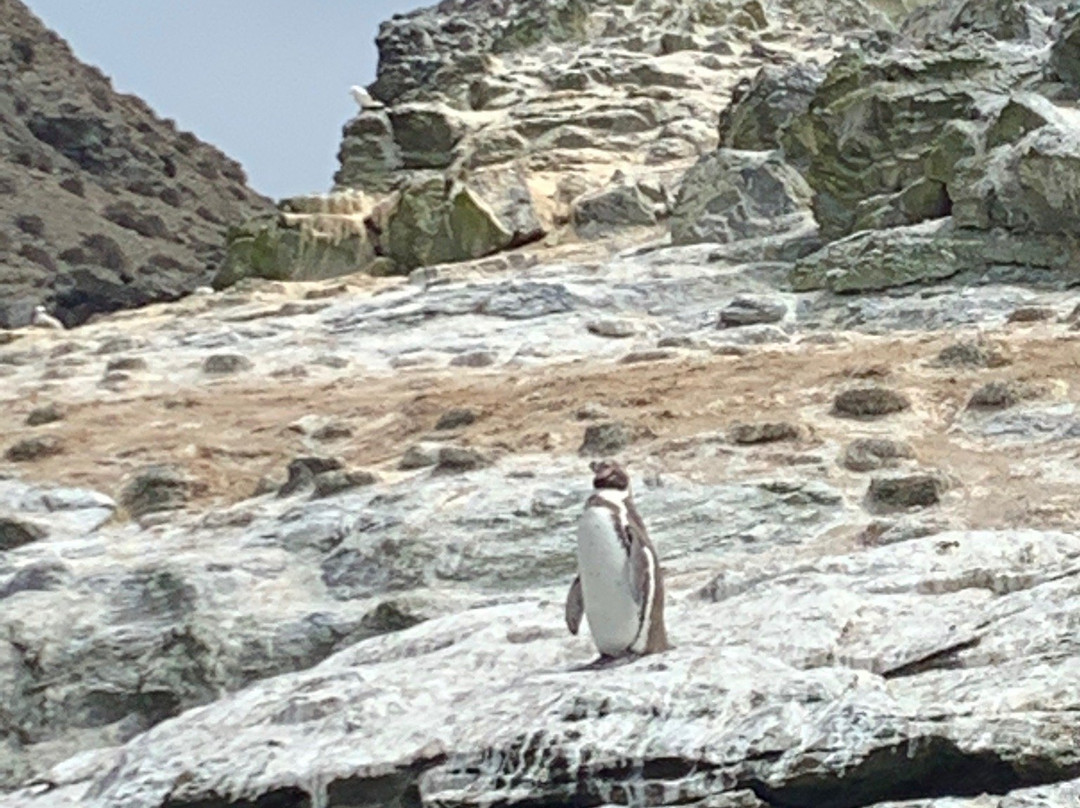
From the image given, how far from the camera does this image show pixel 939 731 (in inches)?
366

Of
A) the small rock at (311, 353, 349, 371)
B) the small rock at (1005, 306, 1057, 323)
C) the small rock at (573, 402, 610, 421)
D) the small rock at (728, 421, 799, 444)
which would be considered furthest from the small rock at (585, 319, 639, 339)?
the small rock at (728, 421, 799, 444)

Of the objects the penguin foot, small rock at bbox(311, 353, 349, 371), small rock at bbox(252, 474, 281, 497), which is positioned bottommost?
the penguin foot

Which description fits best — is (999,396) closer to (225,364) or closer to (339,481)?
(339,481)

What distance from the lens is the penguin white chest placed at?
11414 millimetres

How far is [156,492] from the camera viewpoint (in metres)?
20.1

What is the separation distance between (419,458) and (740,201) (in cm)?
1628

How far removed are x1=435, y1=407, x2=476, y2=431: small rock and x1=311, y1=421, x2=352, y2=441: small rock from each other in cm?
160

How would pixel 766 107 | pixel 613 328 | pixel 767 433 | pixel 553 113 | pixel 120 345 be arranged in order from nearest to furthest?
pixel 767 433, pixel 613 328, pixel 120 345, pixel 766 107, pixel 553 113

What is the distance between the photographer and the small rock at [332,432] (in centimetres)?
2275

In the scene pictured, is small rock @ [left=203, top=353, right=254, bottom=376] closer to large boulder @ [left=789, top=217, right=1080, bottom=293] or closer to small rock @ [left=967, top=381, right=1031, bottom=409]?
large boulder @ [left=789, top=217, right=1080, bottom=293]

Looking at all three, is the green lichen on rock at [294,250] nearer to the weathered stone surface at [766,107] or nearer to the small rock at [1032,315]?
the weathered stone surface at [766,107]

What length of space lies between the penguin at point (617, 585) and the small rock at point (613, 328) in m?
15.4

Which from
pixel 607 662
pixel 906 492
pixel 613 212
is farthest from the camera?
pixel 613 212

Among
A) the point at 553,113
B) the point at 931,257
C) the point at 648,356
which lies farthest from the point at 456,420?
the point at 553,113
